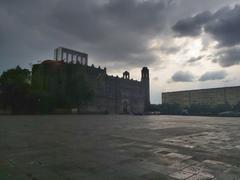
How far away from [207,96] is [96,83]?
200 feet

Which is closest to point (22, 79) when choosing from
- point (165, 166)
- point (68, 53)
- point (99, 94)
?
point (68, 53)

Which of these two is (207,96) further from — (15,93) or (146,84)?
(15,93)

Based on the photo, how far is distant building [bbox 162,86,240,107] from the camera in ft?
294

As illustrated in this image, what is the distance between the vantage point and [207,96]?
324ft

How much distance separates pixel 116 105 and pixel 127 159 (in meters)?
68.8

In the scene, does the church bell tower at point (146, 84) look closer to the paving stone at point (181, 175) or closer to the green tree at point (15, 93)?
the green tree at point (15, 93)

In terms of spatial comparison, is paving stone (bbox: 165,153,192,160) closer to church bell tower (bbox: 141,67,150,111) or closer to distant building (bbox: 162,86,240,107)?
church bell tower (bbox: 141,67,150,111)

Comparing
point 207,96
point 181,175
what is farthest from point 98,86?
point 181,175

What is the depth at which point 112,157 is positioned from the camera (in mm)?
4148

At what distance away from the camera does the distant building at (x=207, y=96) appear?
8956 centimetres

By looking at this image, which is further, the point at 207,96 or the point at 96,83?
the point at 207,96

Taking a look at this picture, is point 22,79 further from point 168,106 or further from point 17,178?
point 168,106

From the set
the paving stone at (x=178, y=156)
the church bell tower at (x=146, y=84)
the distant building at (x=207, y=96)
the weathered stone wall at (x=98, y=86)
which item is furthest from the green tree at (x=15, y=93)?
the distant building at (x=207, y=96)

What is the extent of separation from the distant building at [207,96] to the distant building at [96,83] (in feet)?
90.5
